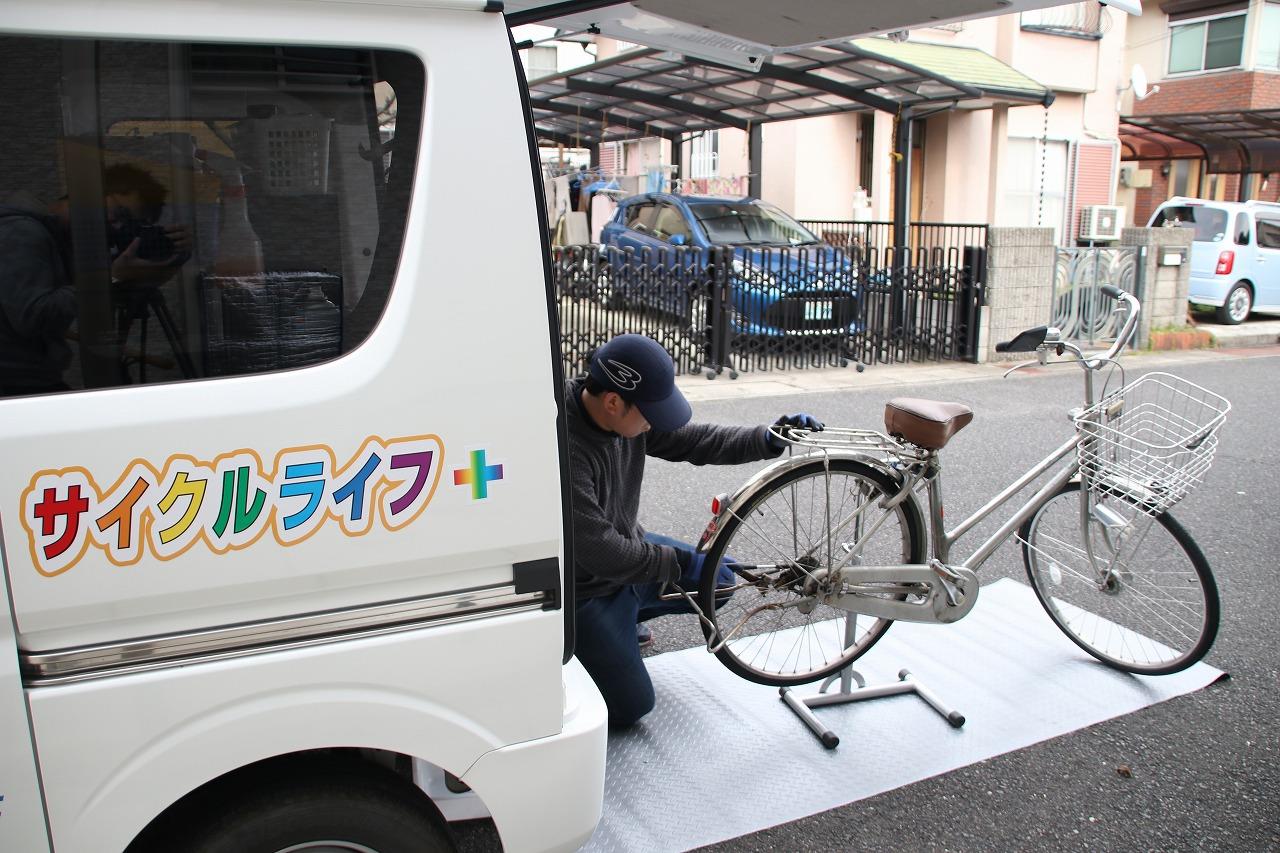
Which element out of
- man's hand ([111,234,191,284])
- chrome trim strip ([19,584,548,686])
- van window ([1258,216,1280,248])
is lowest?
chrome trim strip ([19,584,548,686])

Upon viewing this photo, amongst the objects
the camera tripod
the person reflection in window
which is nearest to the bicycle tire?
the camera tripod

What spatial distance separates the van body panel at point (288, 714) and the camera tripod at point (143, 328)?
1.66ft

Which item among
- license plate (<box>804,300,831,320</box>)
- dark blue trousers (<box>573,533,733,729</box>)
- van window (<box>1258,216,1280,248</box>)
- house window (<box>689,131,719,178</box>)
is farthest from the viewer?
house window (<box>689,131,719,178</box>)

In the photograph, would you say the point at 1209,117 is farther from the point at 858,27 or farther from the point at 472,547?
the point at 472,547

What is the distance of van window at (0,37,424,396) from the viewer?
1.53 metres

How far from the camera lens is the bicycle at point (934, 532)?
3.06 m

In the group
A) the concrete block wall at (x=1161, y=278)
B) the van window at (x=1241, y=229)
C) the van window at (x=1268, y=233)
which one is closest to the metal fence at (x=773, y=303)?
the concrete block wall at (x=1161, y=278)

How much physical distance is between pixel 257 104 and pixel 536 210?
0.50 m

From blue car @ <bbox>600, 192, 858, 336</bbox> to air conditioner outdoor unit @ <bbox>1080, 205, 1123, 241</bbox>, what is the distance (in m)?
7.46

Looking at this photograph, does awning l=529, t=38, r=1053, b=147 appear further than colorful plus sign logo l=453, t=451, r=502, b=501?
Yes

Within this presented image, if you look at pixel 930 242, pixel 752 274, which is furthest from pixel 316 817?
pixel 930 242

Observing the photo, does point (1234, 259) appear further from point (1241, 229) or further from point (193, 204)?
point (193, 204)

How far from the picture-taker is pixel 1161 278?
39.3ft

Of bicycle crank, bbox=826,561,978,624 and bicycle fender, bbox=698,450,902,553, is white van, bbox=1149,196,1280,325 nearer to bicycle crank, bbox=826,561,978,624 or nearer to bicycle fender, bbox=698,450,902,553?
bicycle crank, bbox=826,561,978,624
